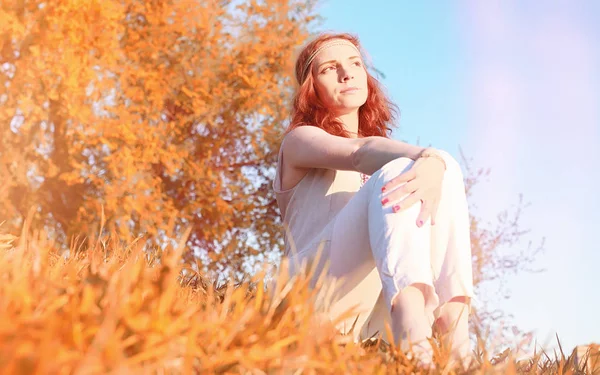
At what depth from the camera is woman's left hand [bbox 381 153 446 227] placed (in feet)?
6.83

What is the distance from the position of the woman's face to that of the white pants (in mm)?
1082

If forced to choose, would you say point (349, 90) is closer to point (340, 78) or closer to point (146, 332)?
point (340, 78)

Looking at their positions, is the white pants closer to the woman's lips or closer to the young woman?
the young woman

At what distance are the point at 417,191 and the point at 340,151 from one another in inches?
26.8

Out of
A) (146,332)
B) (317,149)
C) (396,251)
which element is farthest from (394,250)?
(146,332)

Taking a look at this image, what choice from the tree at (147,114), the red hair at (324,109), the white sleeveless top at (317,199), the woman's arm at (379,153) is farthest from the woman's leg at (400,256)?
the tree at (147,114)

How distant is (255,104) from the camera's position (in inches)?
315

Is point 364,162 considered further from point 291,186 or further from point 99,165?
point 99,165

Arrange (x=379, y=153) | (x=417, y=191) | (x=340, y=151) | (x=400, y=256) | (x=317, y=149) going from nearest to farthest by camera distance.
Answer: (x=400, y=256) → (x=417, y=191) → (x=379, y=153) → (x=340, y=151) → (x=317, y=149)

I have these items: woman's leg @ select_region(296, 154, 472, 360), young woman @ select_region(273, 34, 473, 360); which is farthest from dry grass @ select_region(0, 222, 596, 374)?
woman's leg @ select_region(296, 154, 472, 360)

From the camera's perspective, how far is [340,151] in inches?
107

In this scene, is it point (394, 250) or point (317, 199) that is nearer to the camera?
point (394, 250)

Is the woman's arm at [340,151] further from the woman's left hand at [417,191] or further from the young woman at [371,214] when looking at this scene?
the woman's left hand at [417,191]

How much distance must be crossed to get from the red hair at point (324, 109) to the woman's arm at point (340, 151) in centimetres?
38
